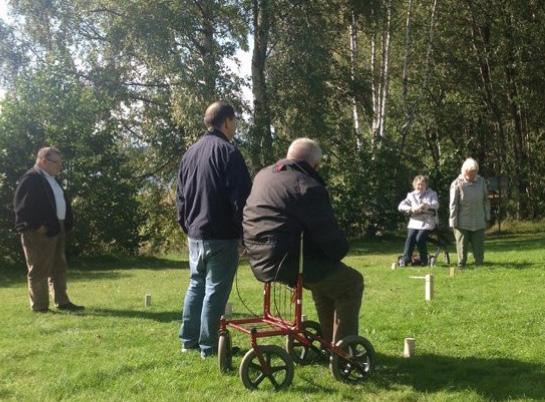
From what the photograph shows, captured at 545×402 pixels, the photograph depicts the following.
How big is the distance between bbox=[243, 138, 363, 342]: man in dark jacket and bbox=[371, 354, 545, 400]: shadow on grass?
1.80 ft

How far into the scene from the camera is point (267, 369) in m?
5.01

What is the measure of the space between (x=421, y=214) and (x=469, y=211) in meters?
1.09

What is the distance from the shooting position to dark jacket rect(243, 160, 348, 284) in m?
4.95

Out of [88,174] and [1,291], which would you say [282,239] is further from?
[88,174]

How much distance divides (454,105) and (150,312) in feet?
79.9

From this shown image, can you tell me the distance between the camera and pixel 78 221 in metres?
17.3

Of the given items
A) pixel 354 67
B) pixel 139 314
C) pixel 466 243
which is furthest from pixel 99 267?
pixel 354 67

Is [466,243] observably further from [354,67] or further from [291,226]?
[354,67]

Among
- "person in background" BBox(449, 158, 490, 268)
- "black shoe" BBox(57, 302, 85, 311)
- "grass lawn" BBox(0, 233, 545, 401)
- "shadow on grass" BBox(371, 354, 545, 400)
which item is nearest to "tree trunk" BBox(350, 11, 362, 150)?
"person in background" BBox(449, 158, 490, 268)

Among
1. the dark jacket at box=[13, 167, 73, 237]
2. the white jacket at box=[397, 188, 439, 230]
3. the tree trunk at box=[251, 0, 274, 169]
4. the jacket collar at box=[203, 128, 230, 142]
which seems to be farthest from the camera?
the tree trunk at box=[251, 0, 274, 169]

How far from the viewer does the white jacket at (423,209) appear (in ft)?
41.1

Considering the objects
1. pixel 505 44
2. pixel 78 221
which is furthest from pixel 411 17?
pixel 78 221

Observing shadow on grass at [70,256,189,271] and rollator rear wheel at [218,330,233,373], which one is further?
shadow on grass at [70,256,189,271]

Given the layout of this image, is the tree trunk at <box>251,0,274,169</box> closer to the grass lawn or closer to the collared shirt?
the grass lawn
